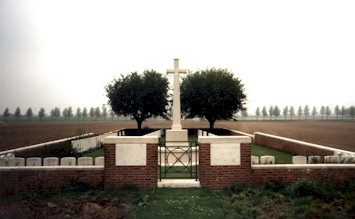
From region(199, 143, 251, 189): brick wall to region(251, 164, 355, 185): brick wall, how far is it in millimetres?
258

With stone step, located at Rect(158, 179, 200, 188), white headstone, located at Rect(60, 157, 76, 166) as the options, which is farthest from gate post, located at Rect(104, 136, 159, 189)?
white headstone, located at Rect(60, 157, 76, 166)

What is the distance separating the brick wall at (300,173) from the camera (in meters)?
8.53

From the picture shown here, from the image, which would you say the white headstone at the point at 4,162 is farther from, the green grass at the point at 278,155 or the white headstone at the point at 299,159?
the green grass at the point at 278,155

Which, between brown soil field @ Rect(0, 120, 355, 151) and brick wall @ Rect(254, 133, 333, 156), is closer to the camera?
brick wall @ Rect(254, 133, 333, 156)

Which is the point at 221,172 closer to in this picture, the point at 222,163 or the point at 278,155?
the point at 222,163

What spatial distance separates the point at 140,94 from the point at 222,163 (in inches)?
1066

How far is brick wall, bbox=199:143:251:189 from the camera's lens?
8.38m

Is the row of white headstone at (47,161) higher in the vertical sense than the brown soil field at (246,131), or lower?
higher

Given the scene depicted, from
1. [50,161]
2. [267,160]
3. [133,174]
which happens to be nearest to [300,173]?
[267,160]

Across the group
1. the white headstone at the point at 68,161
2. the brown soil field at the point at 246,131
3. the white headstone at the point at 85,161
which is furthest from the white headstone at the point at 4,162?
the brown soil field at the point at 246,131

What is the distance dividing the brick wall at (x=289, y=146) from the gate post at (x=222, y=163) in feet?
17.5

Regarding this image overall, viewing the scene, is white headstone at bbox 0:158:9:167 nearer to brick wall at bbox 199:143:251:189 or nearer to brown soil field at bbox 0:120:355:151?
brick wall at bbox 199:143:251:189

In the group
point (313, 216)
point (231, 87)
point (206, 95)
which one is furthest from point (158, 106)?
point (313, 216)

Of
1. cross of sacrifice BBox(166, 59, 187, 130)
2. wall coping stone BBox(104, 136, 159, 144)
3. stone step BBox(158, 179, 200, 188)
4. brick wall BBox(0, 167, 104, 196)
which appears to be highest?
cross of sacrifice BBox(166, 59, 187, 130)
